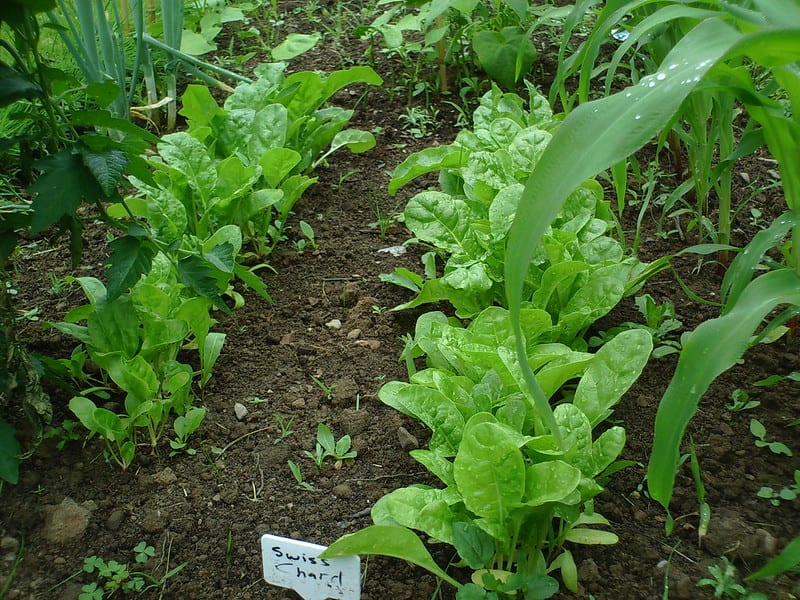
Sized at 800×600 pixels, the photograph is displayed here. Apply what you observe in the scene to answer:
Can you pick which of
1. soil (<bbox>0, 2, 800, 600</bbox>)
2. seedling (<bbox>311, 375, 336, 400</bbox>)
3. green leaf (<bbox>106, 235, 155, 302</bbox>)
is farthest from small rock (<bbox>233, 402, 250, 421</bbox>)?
green leaf (<bbox>106, 235, 155, 302</bbox>)

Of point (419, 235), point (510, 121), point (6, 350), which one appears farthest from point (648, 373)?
point (6, 350)

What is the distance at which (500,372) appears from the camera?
4.66 ft

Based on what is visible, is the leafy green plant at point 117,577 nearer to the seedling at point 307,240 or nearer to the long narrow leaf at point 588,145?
the long narrow leaf at point 588,145

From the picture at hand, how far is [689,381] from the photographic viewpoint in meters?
1.00

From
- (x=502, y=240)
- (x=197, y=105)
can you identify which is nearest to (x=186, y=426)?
(x=502, y=240)

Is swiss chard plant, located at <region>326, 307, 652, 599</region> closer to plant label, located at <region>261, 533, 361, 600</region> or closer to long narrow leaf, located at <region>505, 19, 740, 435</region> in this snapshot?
plant label, located at <region>261, 533, 361, 600</region>

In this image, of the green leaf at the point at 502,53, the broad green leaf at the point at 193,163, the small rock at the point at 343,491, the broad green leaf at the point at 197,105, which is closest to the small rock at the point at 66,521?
the small rock at the point at 343,491

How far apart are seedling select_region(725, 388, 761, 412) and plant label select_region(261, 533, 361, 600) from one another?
788mm

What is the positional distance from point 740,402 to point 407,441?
64 cm

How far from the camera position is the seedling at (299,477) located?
4.74 ft

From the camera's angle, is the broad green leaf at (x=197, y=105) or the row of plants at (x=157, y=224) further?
the broad green leaf at (x=197, y=105)

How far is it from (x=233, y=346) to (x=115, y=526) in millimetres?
507

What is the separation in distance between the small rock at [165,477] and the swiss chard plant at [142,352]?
6cm

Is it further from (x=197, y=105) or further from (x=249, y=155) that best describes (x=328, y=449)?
(x=197, y=105)
